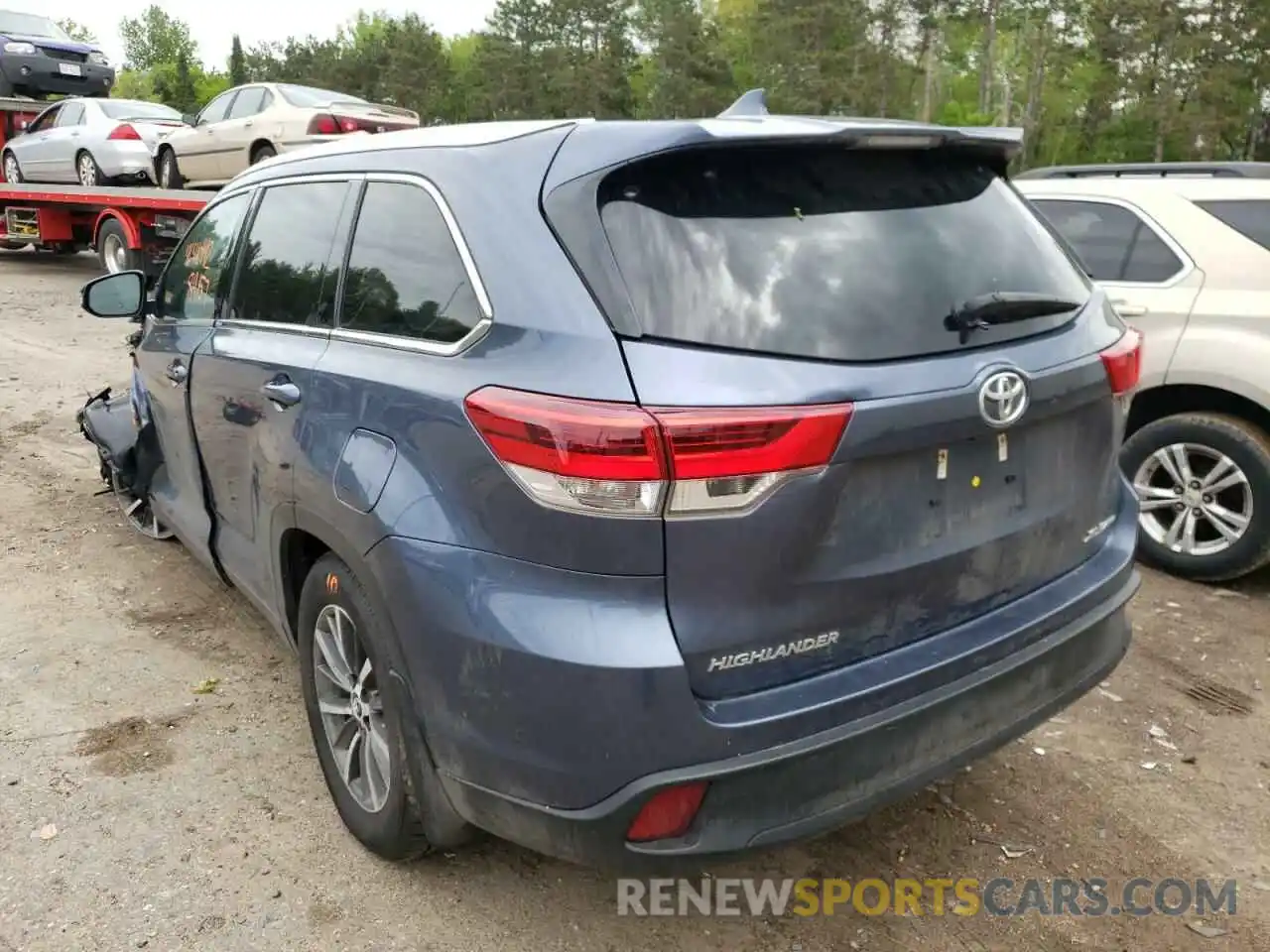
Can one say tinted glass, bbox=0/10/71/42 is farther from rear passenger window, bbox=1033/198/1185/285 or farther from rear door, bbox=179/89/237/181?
rear passenger window, bbox=1033/198/1185/285

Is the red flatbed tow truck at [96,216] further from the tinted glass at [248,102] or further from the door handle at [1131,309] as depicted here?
the door handle at [1131,309]

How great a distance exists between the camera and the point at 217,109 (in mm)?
12656

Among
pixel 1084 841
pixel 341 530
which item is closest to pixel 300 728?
pixel 341 530

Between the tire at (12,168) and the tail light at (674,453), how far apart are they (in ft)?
57.1

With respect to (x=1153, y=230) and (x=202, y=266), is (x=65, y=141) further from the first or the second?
(x=1153, y=230)

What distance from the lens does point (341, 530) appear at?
251 centimetres

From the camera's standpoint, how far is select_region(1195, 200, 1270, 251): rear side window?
4.61 metres

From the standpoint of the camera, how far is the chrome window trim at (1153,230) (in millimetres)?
4801

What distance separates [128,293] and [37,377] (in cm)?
523

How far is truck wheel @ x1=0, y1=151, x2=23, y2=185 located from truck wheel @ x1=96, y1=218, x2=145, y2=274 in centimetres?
410

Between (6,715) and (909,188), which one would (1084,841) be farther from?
(6,715)

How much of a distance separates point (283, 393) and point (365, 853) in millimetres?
1302

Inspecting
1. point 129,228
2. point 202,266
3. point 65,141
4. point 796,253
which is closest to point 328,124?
point 129,228

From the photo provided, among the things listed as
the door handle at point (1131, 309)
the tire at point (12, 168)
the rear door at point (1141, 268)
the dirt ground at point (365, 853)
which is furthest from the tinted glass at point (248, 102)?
the door handle at point (1131, 309)
